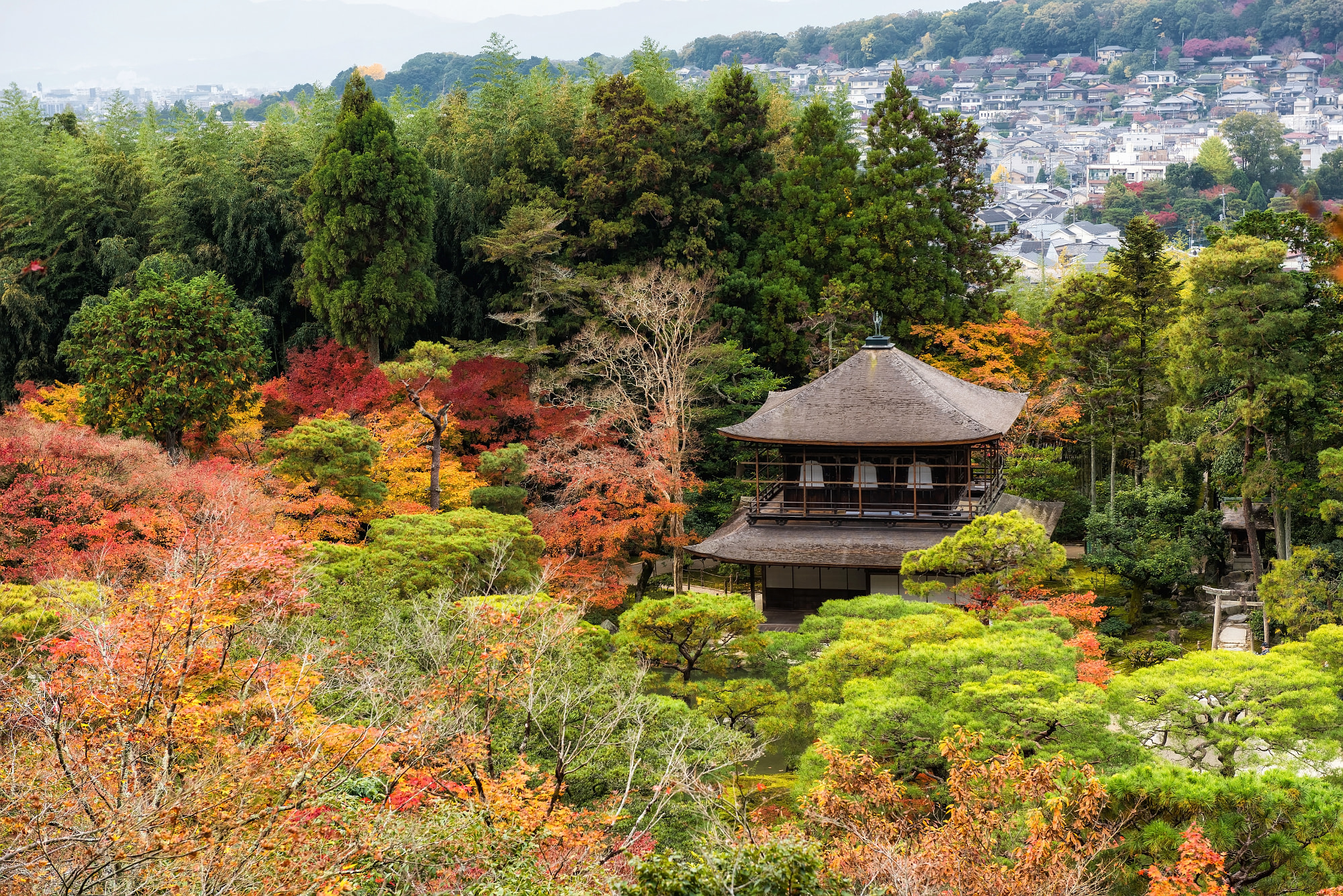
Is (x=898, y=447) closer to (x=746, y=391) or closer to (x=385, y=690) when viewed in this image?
(x=746, y=391)

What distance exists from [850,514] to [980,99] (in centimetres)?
10974

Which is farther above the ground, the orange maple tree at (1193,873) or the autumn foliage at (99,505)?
the autumn foliage at (99,505)

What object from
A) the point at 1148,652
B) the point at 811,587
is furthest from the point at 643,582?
the point at 1148,652

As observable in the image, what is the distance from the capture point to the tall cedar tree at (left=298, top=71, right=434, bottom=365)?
29.1m

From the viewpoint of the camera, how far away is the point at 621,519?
930 inches

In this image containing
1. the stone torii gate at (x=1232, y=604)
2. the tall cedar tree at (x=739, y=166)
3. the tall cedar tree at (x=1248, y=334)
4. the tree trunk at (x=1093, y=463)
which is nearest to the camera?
the tall cedar tree at (x=1248, y=334)

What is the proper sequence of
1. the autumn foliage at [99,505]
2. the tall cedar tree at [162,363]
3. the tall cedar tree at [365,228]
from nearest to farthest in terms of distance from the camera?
the autumn foliage at [99,505] → the tall cedar tree at [162,363] → the tall cedar tree at [365,228]

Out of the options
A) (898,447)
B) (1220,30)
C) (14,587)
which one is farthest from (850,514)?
(1220,30)

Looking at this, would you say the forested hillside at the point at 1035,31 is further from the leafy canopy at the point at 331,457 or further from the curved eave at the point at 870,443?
the leafy canopy at the point at 331,457

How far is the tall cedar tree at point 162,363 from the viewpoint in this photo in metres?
23.0

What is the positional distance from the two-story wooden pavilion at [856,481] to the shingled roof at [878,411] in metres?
0.02

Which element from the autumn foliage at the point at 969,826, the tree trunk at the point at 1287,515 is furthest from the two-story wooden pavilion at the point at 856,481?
the autumn foliage at the point at 969,826

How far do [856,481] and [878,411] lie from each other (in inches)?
51.7

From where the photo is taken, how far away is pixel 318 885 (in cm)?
809
